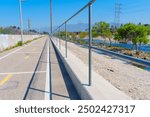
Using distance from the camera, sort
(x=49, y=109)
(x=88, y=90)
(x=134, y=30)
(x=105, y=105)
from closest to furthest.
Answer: (x=105, y=105), (x=49, y=109), (x=88, y=90), (x=134, y=30)

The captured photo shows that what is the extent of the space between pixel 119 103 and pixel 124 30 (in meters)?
55.9

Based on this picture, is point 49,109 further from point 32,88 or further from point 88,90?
point 32,88

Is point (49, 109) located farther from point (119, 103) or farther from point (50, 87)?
point (50, 87)

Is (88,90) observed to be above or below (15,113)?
above

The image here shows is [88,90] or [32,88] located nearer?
[88,90]

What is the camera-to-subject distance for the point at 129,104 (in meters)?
4.15

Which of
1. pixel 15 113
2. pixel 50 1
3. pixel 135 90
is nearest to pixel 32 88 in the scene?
pixel 15 113

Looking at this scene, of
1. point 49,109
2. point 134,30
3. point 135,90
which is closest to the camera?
point 49,109

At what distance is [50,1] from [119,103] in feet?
209

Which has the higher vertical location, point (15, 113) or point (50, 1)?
point (50, 1)

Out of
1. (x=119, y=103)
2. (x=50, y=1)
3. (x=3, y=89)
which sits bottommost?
(x=3, y=89)

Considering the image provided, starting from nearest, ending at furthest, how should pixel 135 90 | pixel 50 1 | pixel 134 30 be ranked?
pixel 135 90 → pixel 134 30 → pixel 50 1

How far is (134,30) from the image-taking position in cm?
5641

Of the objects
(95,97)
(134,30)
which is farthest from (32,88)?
(134,30)
